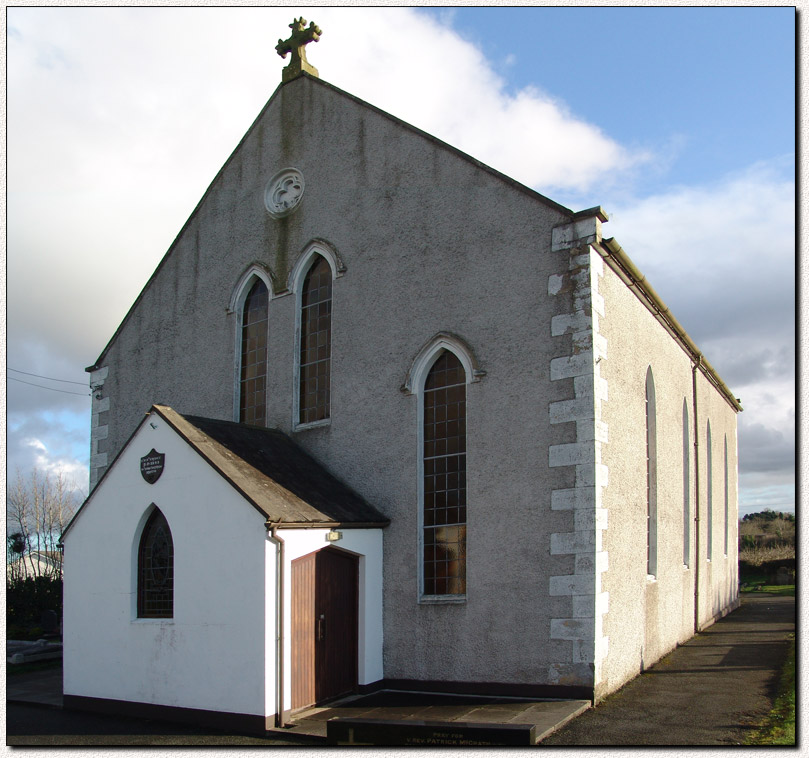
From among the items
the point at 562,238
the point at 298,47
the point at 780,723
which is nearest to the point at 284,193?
the point at 298,47

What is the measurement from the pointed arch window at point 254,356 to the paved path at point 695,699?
8.60 m

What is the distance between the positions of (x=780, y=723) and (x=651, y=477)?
6191mm

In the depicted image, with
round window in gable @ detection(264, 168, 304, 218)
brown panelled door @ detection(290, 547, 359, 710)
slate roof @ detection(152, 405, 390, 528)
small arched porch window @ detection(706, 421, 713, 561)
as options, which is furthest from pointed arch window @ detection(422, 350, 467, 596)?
small arched porch window @ detection(706, 421, 713, 561)

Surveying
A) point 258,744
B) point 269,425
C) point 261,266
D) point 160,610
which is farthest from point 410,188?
point 258,744

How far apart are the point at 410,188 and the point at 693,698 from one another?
9.38 m

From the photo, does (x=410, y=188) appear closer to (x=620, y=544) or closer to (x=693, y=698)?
(x=620, y=544)

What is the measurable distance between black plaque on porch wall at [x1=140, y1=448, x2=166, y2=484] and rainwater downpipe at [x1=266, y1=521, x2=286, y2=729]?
8.01 feet

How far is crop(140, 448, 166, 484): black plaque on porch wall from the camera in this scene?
12578mm

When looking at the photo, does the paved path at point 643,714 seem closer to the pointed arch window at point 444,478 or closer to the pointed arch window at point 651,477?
the pointed arch window at point 651,477

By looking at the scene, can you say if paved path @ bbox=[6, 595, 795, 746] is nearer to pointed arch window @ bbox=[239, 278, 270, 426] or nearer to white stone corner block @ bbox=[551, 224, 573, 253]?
pointed arch window @ bbox=[239, 278, 270, 426]

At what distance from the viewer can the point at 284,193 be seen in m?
16.6

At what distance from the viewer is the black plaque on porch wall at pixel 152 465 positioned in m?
12.6

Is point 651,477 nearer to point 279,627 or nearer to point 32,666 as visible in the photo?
point 279,627

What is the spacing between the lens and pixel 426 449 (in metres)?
13.6
